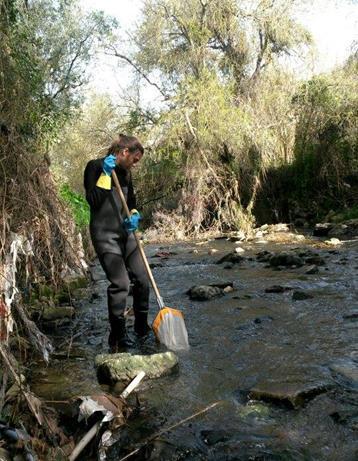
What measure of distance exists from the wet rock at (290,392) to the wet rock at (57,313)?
282cm

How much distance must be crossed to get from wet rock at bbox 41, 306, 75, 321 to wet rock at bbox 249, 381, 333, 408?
2816 millimetres

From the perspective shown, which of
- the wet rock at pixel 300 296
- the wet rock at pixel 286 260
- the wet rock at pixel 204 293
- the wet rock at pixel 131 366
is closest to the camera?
the wet rock at pixel 131 366

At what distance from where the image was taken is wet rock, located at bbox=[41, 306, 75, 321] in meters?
5.16

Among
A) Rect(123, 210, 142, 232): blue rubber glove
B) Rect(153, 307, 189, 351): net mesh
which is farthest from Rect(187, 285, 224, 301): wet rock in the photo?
Rect(123, 210, 142, 232): blue rubber glove

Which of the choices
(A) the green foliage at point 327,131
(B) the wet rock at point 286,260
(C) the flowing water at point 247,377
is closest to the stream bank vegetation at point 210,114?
(A) the green foliage at point 327,131

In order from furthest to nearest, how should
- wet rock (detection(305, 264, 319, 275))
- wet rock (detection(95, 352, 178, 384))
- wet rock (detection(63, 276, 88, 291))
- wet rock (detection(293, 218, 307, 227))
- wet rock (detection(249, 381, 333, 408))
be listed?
wet rock (detection(293, 218, 307, 227)) < wet rock (detection(305, 264, 319, 275)) < wet rock (detection(63, 276, 88, 291)) < wet rock (detection(95, 352, 178, 384)) < wet rock (detection(249, 381, 333, 408))

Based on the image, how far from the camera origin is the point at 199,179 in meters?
16.4

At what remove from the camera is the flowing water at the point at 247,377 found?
8.09 feet

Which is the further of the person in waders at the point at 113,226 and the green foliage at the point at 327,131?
the green foliage at the point at 327,131

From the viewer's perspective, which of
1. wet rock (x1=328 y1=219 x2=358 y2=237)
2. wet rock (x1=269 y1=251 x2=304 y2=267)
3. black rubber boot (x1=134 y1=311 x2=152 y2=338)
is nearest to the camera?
black rubber boot (x1=134 y1=311 x2=152 y2=338)

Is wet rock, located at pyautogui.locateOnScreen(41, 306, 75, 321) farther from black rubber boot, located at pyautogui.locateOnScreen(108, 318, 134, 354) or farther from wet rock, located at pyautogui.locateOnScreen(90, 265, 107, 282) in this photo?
wet rock, located at pyautogui.locateOnScreen(90, 265, 107, 282)

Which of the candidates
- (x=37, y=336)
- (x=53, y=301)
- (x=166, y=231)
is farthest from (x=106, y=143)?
(x=37, y=336)

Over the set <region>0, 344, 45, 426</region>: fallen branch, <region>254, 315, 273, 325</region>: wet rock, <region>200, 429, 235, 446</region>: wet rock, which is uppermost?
<region>0, 344, 45, 426</region>: fallen branch

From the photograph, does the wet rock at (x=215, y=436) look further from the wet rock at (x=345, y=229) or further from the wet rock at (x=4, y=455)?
the wet rock at (x=345, y=229)
